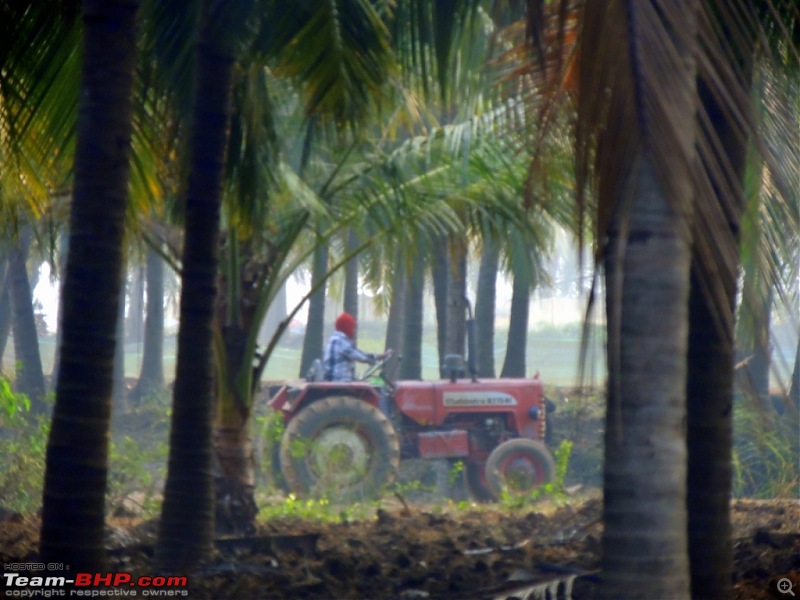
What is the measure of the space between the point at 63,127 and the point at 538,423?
30.3 ft

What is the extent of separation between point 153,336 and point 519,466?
15531 millimetres

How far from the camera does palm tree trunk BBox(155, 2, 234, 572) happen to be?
6.20 metres

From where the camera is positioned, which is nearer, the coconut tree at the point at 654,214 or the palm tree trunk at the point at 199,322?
the coconut tree at the point at 654,214

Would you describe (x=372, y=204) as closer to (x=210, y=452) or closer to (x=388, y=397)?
(x=210, y=452)

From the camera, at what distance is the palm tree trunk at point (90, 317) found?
4.46 meters

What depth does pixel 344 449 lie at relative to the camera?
1281 centimetres

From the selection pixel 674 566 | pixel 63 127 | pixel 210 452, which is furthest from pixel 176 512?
pixel 674 566

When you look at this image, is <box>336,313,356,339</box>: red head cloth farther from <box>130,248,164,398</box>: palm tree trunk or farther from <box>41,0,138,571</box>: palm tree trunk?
<box>130,248,164,398</box>: palm tree trunk

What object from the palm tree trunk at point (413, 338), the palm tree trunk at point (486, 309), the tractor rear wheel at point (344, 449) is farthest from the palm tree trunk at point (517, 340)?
the tractor rear wheel at point (344, 449)

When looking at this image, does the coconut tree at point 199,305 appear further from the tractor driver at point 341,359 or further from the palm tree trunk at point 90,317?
the tractor driver at point 341,359

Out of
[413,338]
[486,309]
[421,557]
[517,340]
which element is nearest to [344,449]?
[421,557]

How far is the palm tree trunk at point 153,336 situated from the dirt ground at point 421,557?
17.4 meters

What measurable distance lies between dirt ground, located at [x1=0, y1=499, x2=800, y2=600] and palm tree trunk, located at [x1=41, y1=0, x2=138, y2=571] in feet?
4.99

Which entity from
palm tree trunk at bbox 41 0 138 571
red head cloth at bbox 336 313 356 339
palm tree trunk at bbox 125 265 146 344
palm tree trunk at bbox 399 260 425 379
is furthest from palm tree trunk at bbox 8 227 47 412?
palm tree trunk at bbox 41 0 138 571
